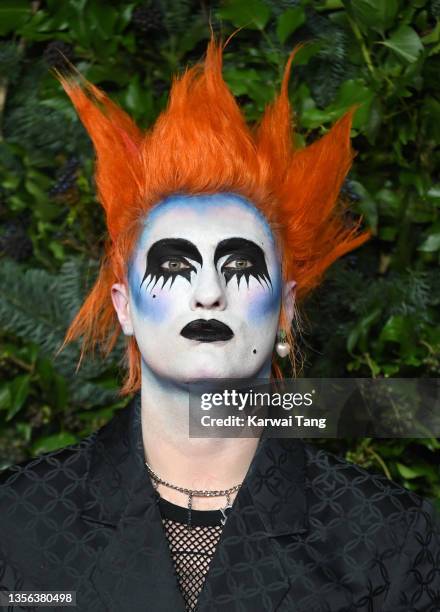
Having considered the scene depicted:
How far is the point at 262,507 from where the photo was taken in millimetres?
1665

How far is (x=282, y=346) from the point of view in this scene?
1.73m

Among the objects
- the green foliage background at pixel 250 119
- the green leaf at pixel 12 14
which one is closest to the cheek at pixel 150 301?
the green foliage background at pixel 250 119

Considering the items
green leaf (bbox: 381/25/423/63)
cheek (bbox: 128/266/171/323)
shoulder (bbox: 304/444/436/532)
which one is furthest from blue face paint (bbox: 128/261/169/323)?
green leaf (bbox: 381/25/423/63)

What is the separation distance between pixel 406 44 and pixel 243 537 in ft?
3.11

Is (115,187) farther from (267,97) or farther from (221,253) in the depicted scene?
(267,97)

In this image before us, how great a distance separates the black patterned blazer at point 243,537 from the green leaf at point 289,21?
0.78 meters

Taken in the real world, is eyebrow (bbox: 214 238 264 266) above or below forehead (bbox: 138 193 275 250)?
below

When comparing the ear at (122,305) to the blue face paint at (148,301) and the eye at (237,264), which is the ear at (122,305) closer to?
the blue face paint at (148,301)

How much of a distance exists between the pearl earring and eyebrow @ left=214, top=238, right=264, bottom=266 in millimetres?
148

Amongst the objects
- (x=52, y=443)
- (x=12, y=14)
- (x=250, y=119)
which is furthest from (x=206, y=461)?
(x=12, y=14)

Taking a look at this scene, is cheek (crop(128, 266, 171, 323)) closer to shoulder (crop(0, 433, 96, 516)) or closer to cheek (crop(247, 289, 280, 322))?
cheek (crop(247, 289, 280, 322))

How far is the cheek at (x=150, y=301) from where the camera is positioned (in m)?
1.62

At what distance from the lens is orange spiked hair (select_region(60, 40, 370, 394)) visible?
1.68 m

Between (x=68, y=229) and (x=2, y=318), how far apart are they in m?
0.24
